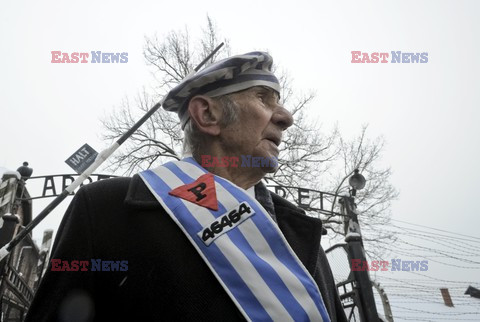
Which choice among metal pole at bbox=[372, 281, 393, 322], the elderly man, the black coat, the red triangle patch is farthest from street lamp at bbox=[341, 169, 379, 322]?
the black coat

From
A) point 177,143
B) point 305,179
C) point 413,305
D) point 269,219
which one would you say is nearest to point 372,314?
point 269,219

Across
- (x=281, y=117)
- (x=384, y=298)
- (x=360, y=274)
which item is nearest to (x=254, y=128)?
(x=281, y=117)

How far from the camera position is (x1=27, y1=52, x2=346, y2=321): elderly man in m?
1.15

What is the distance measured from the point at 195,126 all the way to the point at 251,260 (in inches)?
32.6

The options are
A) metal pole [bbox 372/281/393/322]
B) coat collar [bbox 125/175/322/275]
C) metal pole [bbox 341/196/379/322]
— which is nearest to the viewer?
coat collar [bbox 125/175/322/275]

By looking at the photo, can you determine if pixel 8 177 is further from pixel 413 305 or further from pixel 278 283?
pixel 413 305

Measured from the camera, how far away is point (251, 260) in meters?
1.24

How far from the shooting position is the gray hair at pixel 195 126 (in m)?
1.75

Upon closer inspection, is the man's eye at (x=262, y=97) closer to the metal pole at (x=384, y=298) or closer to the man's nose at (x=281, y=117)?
the man's nose at (x=281, y=117)

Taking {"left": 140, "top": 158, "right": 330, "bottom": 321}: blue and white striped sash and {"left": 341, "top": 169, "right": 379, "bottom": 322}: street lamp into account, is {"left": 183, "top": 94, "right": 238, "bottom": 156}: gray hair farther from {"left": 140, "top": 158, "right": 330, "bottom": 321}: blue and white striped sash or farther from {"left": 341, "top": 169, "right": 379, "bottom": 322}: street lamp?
{"left": 341, "top": 169, "right": 379, "bottom": 322}: street lamp

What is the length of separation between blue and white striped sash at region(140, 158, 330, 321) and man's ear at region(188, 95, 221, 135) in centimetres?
39

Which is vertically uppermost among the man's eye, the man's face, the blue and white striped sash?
the man's eye

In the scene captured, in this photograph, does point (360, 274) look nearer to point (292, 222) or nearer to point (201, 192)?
point (292, 222)

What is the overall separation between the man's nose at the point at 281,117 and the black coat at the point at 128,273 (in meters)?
0.76
